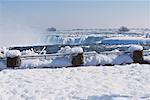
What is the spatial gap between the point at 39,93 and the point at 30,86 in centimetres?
97

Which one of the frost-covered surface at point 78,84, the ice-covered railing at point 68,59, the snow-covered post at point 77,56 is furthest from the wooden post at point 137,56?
the frost-covered surface at point 78,84

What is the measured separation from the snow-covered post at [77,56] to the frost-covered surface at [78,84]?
4057 mm

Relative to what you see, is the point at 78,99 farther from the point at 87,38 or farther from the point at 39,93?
the point at 87,38

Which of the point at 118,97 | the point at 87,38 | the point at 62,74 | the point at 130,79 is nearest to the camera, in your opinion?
the point at 118,97

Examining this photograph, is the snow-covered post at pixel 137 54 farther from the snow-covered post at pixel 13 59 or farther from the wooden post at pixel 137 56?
the snow-covered post at pixel 13 59

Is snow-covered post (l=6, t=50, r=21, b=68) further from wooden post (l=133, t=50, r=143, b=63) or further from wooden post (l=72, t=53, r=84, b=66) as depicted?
wooden post (l=133, t=50, r=143, b=63)

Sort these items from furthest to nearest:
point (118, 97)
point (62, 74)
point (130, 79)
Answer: point (62, 74), point (130, 79), point (118, 97)

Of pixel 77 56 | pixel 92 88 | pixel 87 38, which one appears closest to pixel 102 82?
pixel 92 88

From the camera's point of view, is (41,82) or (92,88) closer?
(92,88)

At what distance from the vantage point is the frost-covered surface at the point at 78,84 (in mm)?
10000

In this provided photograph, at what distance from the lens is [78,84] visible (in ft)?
37.9

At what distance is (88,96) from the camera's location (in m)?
9.93

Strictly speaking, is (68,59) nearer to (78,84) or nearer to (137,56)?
(137,56)

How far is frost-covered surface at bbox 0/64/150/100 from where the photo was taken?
32.8 ft
